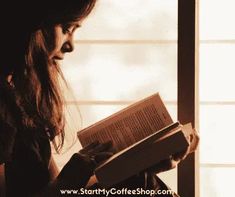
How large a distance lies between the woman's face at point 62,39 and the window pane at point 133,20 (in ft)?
1.53

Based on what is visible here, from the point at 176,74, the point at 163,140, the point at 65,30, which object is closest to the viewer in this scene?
the point at 163,140

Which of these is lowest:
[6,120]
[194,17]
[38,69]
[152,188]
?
[152,188]

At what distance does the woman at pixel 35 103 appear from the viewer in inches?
40.9

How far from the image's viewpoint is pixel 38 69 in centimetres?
116

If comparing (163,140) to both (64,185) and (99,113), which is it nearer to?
(64,185)
